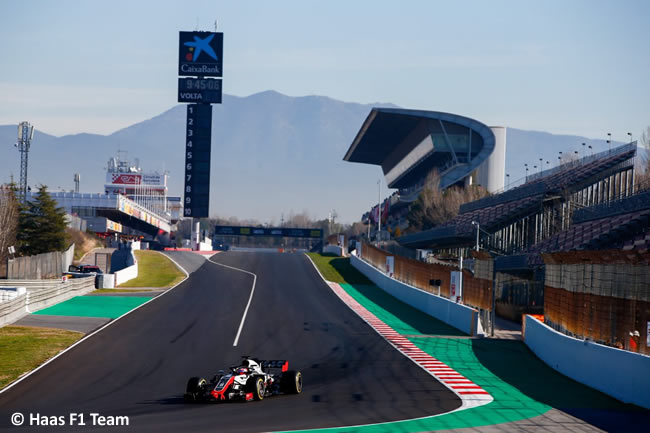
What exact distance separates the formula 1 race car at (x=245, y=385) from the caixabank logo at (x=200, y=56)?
91734 mm

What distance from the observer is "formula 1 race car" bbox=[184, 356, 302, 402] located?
67.5 ft

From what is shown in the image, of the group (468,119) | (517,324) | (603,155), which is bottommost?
(517,324)

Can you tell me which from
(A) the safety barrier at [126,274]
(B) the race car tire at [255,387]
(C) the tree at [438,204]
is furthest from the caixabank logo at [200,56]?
(B) the race car tire at [255,387]

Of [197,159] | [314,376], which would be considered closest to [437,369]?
[314,376]

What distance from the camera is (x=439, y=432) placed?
1817cm

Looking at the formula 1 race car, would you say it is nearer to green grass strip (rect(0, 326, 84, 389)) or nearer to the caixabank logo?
green grass strip (rect(0, 326, 84, 389))

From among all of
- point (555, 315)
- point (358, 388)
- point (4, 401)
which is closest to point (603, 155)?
point (555, 315)

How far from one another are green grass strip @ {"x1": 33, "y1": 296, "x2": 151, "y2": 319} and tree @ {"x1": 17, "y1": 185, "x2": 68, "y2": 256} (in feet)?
96.9

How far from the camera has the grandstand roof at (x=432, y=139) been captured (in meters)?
112

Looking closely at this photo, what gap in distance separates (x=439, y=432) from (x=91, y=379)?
464 inches

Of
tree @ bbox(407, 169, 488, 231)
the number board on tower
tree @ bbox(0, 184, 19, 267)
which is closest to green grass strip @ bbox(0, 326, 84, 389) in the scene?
tree @ bbox(0, 184, 19, 267)

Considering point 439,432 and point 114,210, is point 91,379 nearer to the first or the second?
point 439,432

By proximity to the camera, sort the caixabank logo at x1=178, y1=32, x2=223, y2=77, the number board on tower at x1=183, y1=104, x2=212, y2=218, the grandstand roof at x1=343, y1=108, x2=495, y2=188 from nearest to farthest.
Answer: the number board on tower at x1=183, y1=104, x2=212, y2=218 < the caixabank logo at x1=178, y1=32, x2=223, y2=77 < the grandstand roof at x1=343, y1=108, x2=495, y2=188

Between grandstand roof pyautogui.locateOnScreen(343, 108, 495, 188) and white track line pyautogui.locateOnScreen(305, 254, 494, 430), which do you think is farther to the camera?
grandstand roof pyautogui.locateOnScreen(343, 108, 495, 188)
